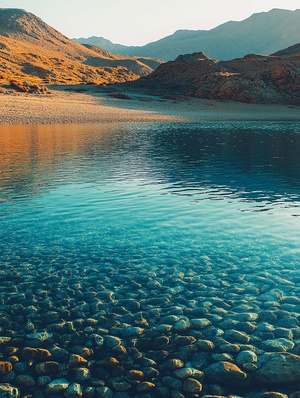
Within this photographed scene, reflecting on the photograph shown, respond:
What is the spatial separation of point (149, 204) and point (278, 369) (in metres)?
10.0

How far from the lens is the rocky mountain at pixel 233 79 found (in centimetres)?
8875

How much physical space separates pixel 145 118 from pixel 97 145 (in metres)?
29.1

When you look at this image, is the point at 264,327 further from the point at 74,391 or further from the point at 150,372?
the point at 74,391

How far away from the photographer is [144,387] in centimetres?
557

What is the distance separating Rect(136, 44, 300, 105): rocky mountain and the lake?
239 ft

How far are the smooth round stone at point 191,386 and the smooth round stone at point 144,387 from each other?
44 centimetres

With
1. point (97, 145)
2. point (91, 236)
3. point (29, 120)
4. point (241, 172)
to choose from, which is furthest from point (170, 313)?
point (29, 120)

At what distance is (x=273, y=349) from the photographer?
6.49 m

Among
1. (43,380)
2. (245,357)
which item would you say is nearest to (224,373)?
(245,357)

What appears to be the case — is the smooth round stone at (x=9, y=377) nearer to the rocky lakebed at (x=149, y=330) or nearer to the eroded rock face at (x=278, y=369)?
the rocky lakebed at (x=149, y=330)

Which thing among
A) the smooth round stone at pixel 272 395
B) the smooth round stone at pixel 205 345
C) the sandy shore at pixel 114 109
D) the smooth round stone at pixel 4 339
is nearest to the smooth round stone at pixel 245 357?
the smooth round stone at pixel 205 345

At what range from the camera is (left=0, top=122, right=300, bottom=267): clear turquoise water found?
35.6 feet

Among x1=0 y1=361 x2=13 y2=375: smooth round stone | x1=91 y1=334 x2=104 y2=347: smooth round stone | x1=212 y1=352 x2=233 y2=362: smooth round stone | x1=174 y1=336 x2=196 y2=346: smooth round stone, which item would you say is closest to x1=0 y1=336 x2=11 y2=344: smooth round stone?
x1=0 y1=361 x2=13 y2=375: smooth round stone

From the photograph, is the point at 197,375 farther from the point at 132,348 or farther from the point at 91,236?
the point at 91,236
